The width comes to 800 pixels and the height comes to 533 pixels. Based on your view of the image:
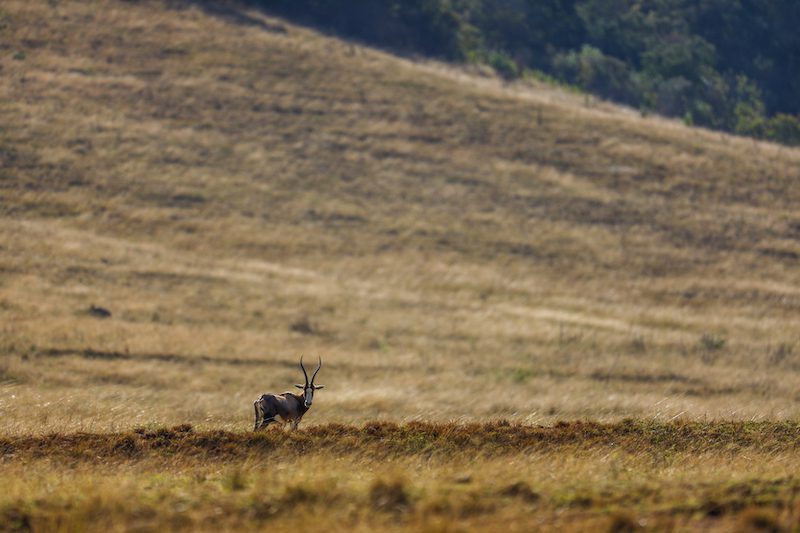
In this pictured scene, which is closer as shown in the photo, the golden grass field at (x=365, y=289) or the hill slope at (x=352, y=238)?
the golden grass field at (x=365, y=289)

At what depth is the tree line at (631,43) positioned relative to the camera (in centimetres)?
7975

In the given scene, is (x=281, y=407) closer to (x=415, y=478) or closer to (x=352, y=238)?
(x=415, y=478)

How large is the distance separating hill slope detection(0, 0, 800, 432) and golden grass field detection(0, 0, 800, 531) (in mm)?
198

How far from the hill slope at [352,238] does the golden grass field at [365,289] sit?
0.20 meters

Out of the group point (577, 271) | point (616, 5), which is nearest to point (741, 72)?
point (616, 5)

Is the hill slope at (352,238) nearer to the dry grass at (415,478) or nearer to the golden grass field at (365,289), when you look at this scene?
the golden grass field at (365,289)

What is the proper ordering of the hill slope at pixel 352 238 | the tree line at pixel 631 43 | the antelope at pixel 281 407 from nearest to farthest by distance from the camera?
the antelope at pixel 281 407, the hill slope at pixel 352 238, the tree line at pixel 631 43

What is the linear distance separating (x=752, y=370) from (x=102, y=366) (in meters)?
20.2

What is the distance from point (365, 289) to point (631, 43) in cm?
6264

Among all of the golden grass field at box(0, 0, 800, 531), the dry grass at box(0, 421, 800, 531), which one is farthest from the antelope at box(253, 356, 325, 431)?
the dry grass at box(0, 421, 800, 531)

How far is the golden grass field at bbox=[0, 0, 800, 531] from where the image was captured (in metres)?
10.1

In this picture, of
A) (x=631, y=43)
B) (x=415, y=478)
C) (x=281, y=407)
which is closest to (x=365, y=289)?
(x=281, y=407)

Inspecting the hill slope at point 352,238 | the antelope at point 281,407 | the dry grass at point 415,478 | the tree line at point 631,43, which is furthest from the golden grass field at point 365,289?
the tree line at point 631,43

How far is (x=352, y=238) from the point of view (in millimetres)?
44281
